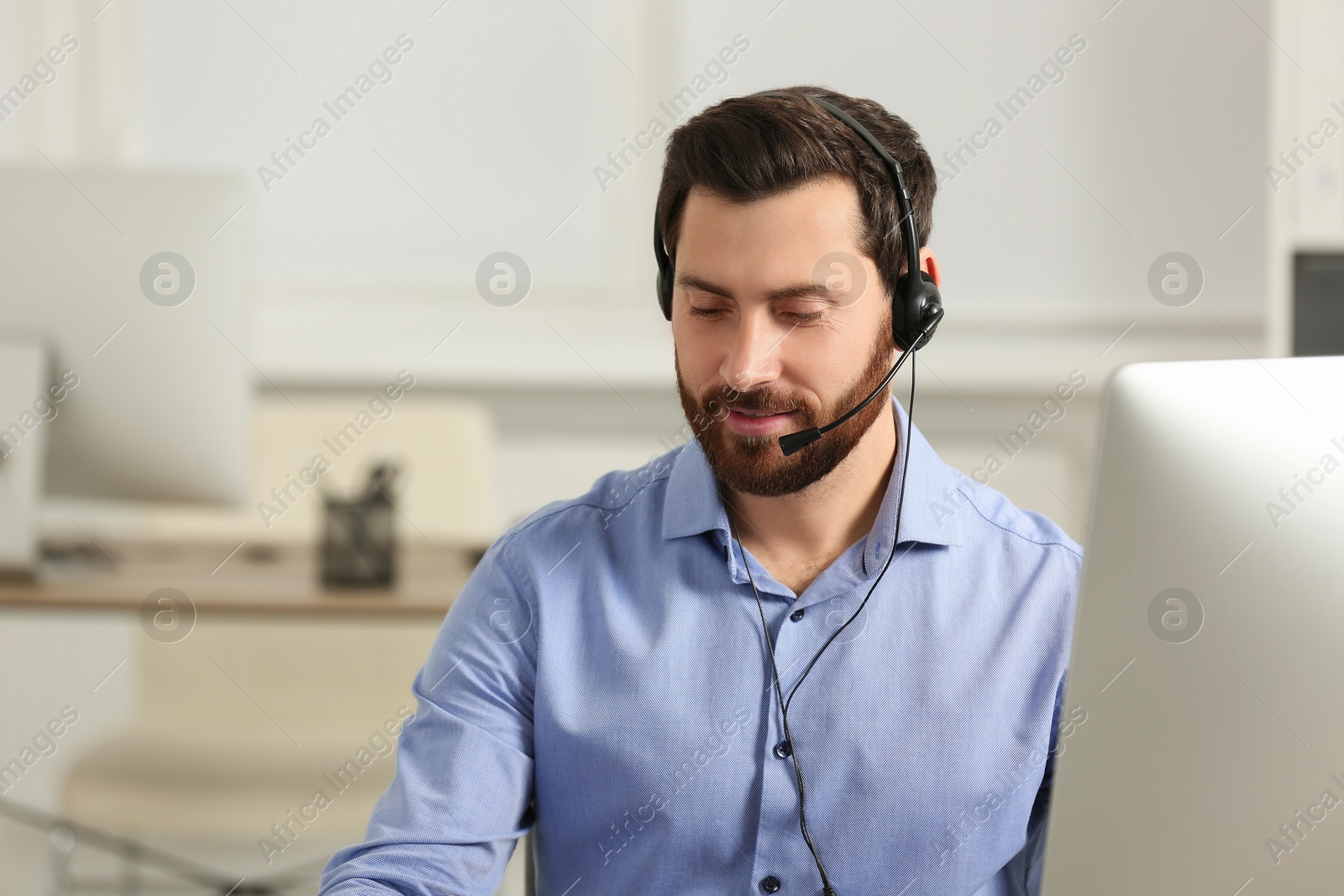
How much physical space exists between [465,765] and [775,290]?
46 centimetres

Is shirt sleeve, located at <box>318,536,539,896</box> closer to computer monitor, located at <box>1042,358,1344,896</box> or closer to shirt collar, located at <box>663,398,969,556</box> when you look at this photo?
shirt collar, located at <box>663,398,969,556</box>

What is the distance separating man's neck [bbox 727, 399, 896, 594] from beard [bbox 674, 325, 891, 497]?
0.03m

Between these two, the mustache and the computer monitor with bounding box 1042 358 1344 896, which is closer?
the computer monitor with bounding box 1042 358 1344 896

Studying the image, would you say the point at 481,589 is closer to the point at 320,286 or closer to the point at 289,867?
the point at 289,867

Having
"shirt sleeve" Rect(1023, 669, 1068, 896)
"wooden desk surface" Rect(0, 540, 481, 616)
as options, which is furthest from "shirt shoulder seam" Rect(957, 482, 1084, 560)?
"wooden desk surface" Rect(0, 540, 481, 616)

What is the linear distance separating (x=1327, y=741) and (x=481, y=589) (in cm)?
68

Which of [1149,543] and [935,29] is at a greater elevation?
[935,29]

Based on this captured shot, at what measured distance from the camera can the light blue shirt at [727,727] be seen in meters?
0.93

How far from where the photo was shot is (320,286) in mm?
3004

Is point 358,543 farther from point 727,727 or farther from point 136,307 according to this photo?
point 727,727

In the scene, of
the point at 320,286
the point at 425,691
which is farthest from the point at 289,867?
the point at 425,691

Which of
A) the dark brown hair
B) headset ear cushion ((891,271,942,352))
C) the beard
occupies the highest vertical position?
the dark brown hair

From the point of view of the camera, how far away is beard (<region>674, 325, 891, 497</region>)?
3.26 ft

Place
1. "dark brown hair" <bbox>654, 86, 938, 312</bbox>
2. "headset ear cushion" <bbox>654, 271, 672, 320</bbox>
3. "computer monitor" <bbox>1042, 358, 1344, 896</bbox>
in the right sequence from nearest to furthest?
1. "computer monitor" <bbox>1042, 358, 1344, 896</bbox>
2. "dark brown hair" <bbox>654, 86, 938, 312</bbox>
3. "headset ear cushion" <bbox>654, 271, 672, 320</bbox>
